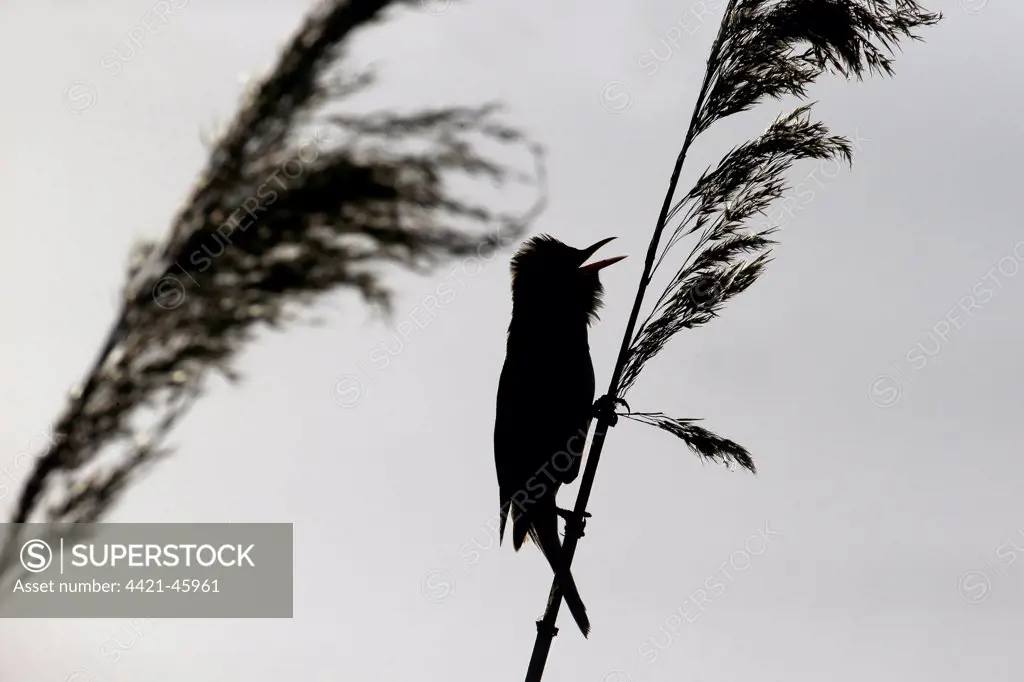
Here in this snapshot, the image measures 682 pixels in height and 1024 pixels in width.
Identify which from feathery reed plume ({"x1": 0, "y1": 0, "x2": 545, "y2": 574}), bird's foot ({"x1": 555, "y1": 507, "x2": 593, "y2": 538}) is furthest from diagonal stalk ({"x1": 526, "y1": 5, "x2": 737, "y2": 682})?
feathery reed plume ({"x1": 0, "y1": 0, "x2": 545, "y2": 574})

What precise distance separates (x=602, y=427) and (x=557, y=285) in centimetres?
187

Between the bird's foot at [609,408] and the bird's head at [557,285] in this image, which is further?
the bird's head at [557,285]

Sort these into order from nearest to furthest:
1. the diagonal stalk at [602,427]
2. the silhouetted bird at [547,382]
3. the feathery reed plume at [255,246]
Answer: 1. the feathery reed plume at [255,246]
2. the diagonal stalk at [602,427]
3. the silhouetted bird at [547,382]

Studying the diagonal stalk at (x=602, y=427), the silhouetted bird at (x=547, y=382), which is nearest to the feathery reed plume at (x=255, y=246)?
the diagonal stalk at (x=602, y=427)

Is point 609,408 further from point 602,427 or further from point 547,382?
point 547,382

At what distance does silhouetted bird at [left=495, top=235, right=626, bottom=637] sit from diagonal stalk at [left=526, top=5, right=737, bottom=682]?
53.4 inches

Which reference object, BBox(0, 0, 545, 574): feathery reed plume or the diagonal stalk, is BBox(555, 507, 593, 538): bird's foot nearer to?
the diagonal stalk

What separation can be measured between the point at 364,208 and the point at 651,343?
1.64 meters

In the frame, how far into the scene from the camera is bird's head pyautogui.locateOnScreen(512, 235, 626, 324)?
4.75 m

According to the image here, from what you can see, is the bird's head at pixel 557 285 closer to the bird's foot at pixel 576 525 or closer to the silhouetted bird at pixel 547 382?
the silhouetted bird at pixel 547 382

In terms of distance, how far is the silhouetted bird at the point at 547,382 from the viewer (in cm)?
464

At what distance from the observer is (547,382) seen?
4711 mm

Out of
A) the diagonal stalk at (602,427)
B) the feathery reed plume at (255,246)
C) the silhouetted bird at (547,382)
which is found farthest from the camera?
the silhouetted bird at (547,382)

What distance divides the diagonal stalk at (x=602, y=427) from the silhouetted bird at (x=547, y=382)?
136cm
